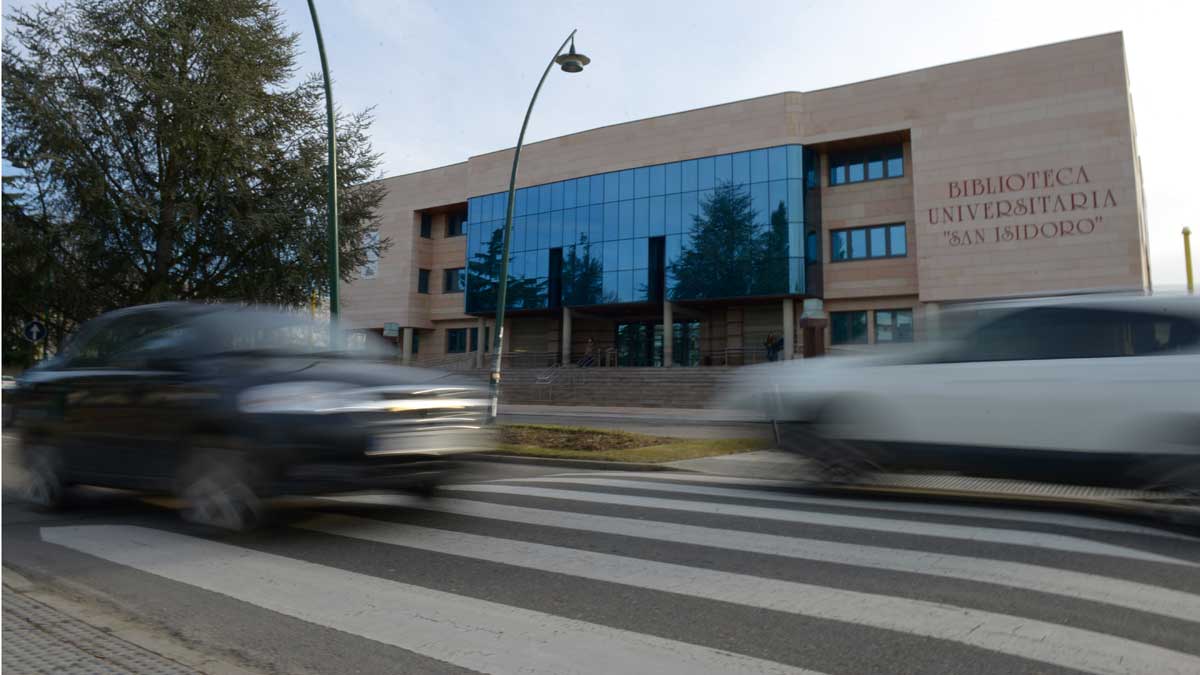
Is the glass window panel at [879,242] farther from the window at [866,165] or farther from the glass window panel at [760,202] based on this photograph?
the glass window panel at [760,202]

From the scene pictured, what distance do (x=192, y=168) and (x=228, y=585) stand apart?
16.7m

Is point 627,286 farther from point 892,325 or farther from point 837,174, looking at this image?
point 892,325

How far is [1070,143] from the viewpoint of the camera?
29.7 m

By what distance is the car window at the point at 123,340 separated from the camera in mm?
5633

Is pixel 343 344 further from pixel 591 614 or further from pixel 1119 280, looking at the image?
pixel 1119 280

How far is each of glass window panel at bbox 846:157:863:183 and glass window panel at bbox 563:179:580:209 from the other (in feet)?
48.0

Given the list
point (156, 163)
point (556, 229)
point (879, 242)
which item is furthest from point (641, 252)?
point (156, 163)

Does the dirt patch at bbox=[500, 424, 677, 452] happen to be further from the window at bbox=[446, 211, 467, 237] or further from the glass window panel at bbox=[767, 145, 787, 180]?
the window at bbox=[446, 211, 467, 237]

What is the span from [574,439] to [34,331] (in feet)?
46.2

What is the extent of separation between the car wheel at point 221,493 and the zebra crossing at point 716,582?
185 mm

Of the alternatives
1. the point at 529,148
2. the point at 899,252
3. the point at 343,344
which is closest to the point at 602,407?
the point at 899,252

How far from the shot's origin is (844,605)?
348 cm

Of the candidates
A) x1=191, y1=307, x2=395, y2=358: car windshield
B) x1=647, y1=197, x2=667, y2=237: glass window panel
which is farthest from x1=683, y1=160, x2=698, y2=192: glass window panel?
x1=191, y1=307, x2=395, y2=358: car windshield

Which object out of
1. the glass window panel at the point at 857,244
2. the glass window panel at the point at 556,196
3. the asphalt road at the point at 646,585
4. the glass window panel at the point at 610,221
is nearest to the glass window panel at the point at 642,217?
the glass window panel at the point at 610,221
